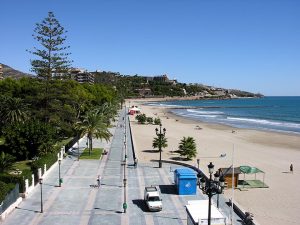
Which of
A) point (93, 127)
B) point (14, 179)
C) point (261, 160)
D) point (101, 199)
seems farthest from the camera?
point (261, 160)

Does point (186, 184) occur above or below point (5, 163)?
below

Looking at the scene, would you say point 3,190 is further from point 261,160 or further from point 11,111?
point 261,160

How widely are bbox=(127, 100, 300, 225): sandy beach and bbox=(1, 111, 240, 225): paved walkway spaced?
243 cm

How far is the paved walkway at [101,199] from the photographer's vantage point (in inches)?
725

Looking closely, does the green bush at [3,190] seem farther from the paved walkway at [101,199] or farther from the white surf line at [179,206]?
the white surf line at [179,206]

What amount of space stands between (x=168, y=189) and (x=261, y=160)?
50.5 ft

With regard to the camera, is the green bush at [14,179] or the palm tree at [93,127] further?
the palm tree at [93,127]

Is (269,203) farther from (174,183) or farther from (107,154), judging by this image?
(107,154)

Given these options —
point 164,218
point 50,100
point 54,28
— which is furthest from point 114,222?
point 54,28

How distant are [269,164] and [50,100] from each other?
23.8 m

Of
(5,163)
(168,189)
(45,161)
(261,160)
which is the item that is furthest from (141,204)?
(261,160)

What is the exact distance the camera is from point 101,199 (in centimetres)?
2159

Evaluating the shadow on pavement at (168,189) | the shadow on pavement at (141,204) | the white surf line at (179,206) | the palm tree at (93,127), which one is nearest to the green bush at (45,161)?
the palm tree at (93,127)

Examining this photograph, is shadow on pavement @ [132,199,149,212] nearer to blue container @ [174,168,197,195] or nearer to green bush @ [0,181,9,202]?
blue container @ [174,168,197,195]
